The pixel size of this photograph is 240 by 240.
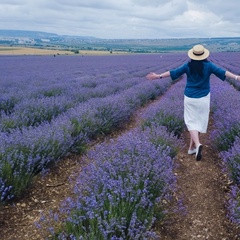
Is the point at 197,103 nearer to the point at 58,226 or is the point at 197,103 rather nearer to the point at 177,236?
the point at 177,236

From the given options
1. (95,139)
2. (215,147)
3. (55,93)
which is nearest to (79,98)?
(55,93)

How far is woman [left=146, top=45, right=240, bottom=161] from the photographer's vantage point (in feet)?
13.9

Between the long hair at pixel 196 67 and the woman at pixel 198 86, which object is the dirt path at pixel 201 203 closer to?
the woman at pixel 198 86

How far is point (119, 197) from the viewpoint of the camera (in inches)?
91.3

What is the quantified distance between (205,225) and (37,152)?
1.91 metres

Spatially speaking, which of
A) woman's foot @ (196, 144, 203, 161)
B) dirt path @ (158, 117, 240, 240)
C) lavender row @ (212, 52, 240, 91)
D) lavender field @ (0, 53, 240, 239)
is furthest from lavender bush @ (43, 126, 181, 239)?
lavender row @ (212, 52, 240, 91)

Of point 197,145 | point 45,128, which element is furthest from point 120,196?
point 197,145

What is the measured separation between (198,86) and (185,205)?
185cm

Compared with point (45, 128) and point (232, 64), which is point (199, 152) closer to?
point (45, 128)

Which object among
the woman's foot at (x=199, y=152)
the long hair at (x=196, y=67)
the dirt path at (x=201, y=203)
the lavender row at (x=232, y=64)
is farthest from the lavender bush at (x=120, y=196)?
the lavender row at (x=232, y=64)

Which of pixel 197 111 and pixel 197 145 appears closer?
pixel 197 145

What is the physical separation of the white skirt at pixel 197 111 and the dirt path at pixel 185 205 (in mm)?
491

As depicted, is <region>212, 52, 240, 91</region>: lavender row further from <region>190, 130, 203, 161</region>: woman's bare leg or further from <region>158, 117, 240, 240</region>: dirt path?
<region>158, 117, 240, 240</region>: dirt path

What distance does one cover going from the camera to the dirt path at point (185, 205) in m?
2.62
